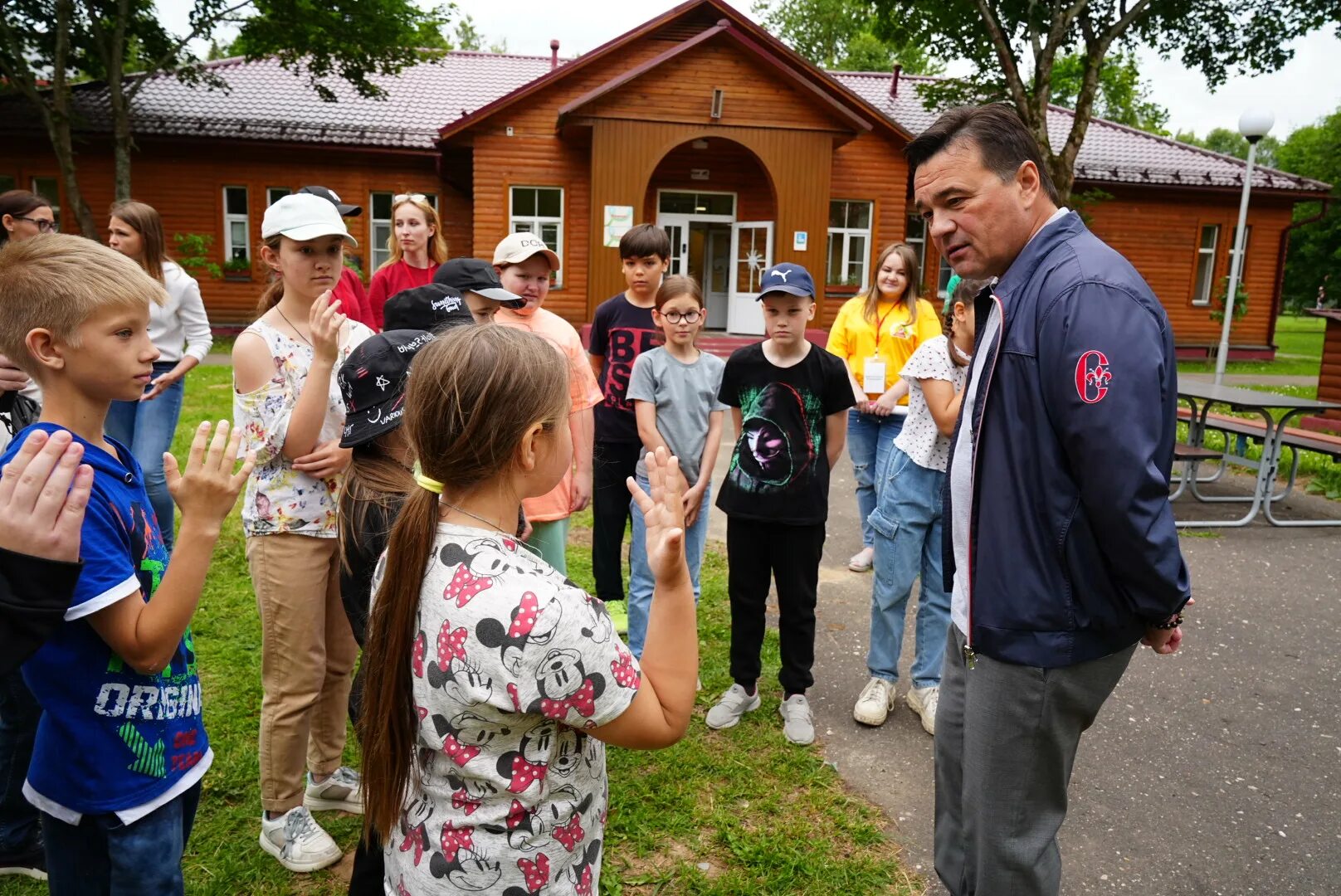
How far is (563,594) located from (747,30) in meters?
19.0

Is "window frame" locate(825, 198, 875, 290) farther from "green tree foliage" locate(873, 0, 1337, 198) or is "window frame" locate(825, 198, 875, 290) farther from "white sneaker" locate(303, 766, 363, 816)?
"white sneaker" locate(303, 766, 363, 816)

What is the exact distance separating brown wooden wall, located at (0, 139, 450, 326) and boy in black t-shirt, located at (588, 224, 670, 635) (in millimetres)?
17151

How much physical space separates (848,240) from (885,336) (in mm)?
16432

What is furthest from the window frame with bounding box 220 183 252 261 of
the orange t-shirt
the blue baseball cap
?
the blue baseball cap

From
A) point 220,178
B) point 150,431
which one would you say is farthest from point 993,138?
point 220,178

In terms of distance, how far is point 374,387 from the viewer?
2096 millimetres

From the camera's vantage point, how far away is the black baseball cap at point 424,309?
2686mm

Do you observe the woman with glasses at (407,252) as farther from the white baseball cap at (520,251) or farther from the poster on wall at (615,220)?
the poster on wall at (615,220)

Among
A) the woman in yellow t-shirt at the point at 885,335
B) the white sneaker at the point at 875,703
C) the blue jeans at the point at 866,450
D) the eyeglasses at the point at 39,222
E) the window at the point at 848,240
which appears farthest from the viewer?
the window at the point at 848,240

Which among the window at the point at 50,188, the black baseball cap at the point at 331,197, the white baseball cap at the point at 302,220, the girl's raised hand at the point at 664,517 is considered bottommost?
the girl's raised hand at the point at 664,517

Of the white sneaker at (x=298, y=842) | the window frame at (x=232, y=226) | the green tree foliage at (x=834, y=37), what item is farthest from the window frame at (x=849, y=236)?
the green tree foliage at (x=834, y=37)

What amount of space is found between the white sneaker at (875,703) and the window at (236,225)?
801 inches

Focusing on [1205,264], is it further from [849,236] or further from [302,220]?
[302,220]

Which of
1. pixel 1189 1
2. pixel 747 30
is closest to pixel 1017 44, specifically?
pixel 1189 1
